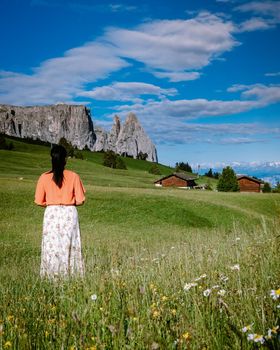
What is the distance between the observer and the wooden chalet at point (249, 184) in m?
102

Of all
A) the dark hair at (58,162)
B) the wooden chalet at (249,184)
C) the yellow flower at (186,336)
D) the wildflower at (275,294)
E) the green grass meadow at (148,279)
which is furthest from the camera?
the wooden chalet at (249,184)

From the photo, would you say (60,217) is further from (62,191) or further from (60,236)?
(62,191)

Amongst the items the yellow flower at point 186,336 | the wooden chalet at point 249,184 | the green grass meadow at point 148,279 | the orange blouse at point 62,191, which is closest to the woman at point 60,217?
the orange blouse at point 62,191

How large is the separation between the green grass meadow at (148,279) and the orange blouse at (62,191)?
4.06 feet

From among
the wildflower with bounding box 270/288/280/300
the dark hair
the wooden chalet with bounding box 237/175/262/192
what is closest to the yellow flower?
the wildflower with bounding box 270/288/280/300

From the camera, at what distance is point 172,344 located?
2805mm

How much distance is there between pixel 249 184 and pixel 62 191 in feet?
329

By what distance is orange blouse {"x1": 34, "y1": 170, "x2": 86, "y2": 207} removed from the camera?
8164mm

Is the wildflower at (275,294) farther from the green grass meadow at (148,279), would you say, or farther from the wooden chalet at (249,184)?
the wooden chalet at (249,184)

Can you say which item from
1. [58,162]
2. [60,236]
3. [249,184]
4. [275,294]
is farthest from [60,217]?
[249,184]

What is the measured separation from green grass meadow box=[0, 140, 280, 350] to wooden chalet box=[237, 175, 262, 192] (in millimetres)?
55528

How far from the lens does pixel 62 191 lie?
26.8 feet

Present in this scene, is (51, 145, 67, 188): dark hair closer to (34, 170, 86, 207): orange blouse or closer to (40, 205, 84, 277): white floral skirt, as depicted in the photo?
(34, 170, 86, 207): orange blouse

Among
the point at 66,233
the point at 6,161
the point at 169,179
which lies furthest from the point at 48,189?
the point at 169,179
